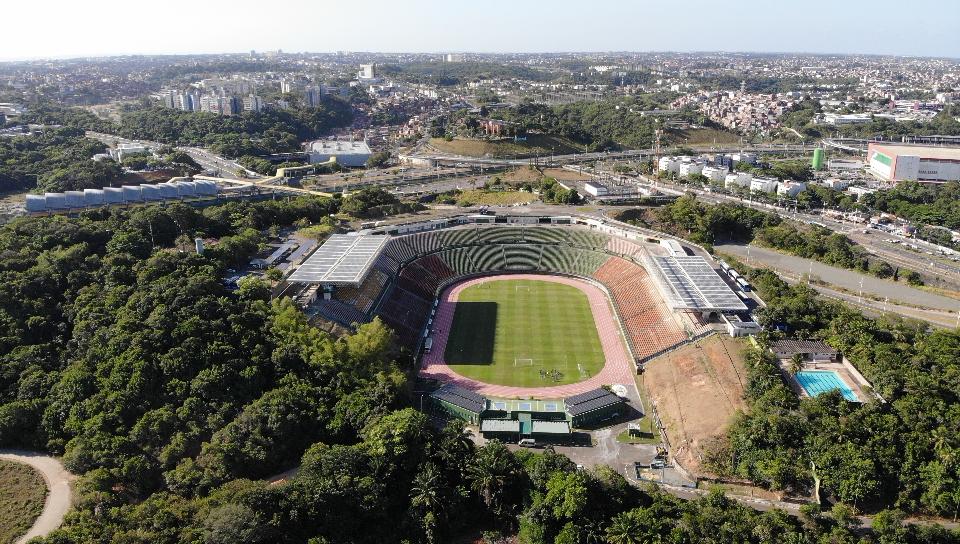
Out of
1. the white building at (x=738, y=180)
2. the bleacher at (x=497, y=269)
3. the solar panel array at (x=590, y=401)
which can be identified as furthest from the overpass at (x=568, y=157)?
the solar panel array at (x=590, y=401)

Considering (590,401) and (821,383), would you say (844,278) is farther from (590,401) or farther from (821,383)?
(590,401)

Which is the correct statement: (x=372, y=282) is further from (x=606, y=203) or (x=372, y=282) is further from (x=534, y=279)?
(x=606, y=203)

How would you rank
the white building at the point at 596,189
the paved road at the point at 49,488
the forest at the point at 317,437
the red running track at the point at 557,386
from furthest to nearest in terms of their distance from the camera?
the white building at the point at 596,189 < the red running track at the point at 557,386 < the paved road at the point at 49,488 < the forest at the point at 317,437

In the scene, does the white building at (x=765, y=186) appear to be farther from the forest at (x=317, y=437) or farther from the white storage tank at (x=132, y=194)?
the white storage tank at (x=132, y=194)

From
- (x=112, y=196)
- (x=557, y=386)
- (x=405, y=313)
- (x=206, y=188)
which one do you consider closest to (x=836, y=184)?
(x=557, y=386)

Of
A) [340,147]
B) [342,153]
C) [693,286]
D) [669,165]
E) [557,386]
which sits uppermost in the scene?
[340,147]

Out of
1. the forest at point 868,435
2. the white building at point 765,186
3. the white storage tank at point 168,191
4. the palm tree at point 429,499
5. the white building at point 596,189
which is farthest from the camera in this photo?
the white building at point 765,186

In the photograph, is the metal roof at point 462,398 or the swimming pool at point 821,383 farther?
the metal roof at point 462,398
